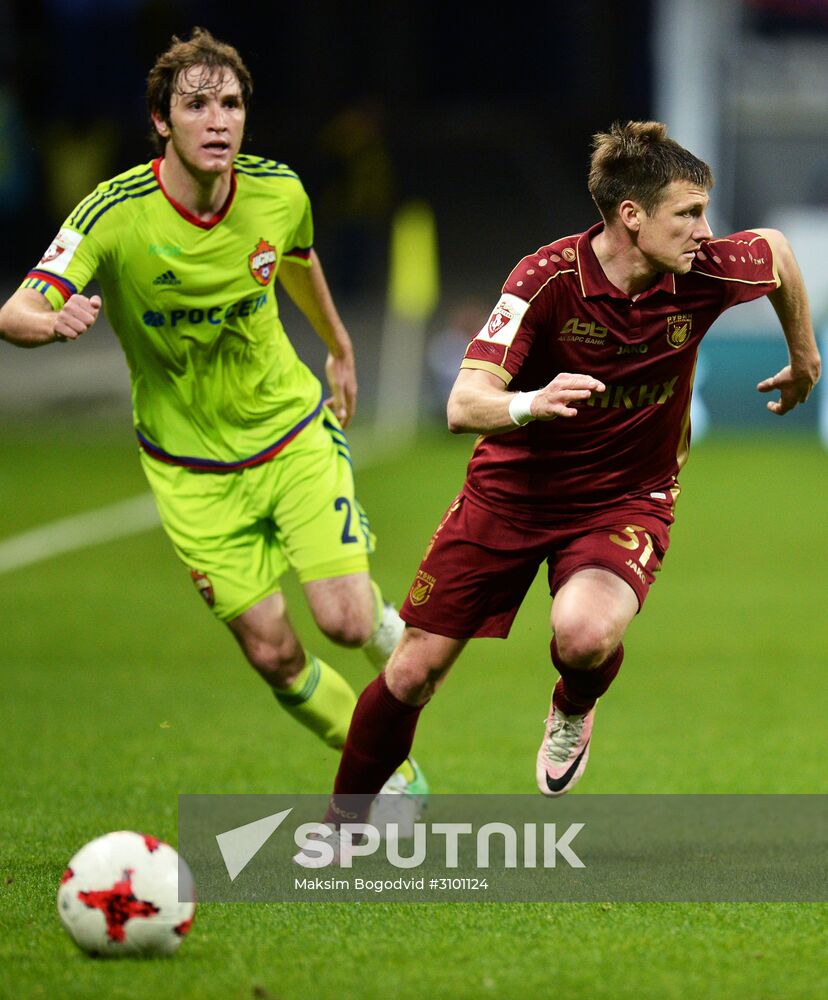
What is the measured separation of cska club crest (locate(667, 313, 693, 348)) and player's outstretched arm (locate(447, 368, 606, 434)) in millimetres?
531

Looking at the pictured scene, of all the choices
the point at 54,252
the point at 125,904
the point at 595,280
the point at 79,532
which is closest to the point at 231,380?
the point at 54,252

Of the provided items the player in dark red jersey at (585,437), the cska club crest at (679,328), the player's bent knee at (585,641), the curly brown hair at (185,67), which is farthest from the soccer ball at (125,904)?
the curly brown hair at (185,67)

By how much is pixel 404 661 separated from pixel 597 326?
128 cm

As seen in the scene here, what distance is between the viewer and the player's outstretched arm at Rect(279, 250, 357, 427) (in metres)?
6.64

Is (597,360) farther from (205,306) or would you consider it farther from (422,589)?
(205,306)

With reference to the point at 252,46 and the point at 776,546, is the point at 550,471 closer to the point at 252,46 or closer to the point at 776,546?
the point at 776,546

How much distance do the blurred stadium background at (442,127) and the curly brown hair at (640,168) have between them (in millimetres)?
14739

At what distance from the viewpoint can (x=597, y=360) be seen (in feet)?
17.9

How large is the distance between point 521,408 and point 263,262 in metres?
1.79

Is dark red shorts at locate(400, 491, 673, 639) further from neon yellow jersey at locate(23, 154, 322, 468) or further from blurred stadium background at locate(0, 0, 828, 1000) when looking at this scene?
neon yellow jersey at locate(23, 154, 322, 468)

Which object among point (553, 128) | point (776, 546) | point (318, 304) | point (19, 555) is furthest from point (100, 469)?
point (553, 128)

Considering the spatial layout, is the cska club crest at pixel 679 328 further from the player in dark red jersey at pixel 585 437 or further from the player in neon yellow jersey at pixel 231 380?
the player in neon yellow jersey at pixel 231 380

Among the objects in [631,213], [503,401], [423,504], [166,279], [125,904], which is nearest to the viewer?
[125,904]

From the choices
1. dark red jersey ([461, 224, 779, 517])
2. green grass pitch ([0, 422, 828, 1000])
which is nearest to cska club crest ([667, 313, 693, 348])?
dark red jersey ([461, 224, 779, 517])
